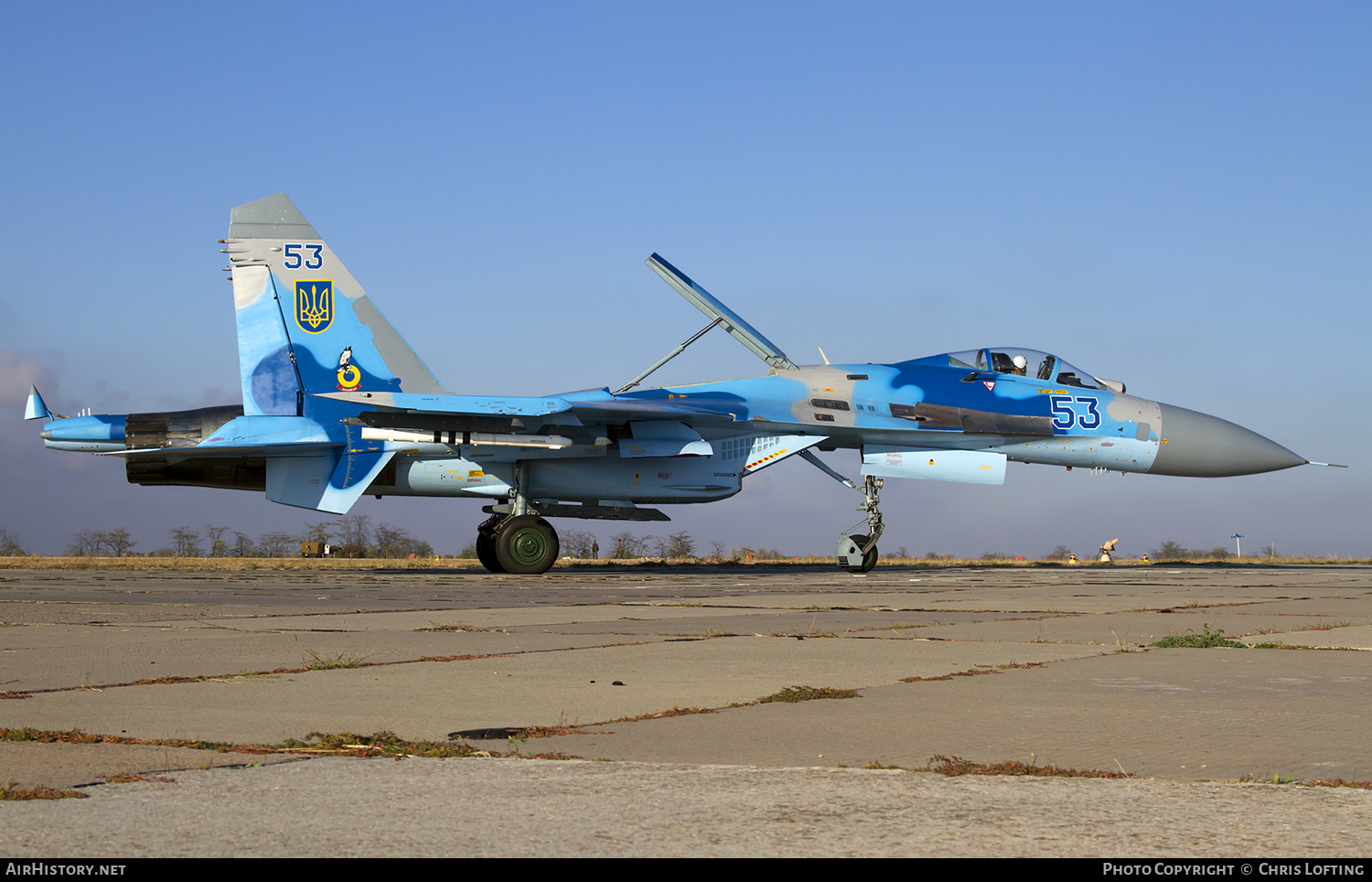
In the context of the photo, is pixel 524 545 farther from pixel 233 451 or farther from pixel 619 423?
pixel 233 451

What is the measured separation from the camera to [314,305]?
734 inches

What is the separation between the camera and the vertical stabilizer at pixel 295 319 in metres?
18.6

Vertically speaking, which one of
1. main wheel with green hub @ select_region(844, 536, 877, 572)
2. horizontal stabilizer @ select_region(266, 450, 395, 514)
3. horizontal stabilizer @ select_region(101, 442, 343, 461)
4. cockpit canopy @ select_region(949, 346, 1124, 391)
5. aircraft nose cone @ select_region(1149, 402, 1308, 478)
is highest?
cockpit canopy @ select_region(949, 346, 1124, 391)

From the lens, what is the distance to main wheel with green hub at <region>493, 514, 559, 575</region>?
17.6 m

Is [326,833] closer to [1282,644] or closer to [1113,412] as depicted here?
[1282,644]

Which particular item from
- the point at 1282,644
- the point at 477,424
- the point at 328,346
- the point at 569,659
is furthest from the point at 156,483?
the point at 1282,644

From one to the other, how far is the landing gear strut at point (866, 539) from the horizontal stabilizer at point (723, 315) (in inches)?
91.9

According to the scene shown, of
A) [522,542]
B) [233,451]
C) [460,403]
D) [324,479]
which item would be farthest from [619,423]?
[233,451]

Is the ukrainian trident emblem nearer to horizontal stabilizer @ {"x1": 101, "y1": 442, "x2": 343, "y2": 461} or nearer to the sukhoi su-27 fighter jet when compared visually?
the sukhoi su-27 fighter jet

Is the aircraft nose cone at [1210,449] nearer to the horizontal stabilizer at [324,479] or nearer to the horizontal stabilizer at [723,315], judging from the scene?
the horizontal stabilizer at [723,315]

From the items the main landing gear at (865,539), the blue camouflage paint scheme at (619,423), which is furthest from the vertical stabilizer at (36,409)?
the main landing gear at (865,539)

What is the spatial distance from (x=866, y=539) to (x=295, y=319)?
951cm

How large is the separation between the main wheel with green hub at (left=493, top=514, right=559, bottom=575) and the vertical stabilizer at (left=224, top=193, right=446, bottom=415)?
2.98 m

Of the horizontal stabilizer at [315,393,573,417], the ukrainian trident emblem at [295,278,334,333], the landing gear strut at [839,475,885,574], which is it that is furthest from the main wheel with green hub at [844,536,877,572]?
the ukrainian trident emblem at [295,278,334,333]
